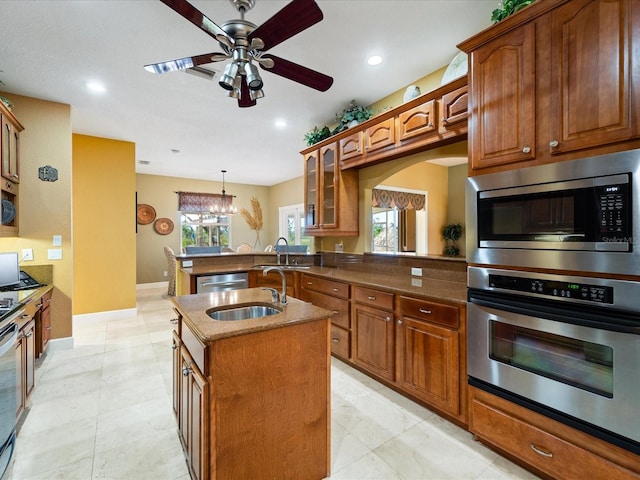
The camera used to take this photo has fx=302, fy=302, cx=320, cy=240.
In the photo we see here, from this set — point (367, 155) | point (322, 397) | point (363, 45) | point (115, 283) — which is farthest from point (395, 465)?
point (115, 283)

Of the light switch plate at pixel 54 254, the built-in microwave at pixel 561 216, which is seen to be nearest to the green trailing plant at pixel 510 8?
the built-in microwave at pixel 561 216

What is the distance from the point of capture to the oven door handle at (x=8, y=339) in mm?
1661

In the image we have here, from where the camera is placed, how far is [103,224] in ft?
15.4

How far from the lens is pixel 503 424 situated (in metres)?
1.73

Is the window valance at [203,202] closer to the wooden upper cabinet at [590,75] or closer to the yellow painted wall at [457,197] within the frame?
the yellow painted wall at [457,197]

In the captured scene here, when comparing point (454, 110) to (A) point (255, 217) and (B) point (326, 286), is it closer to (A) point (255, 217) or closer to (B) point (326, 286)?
(B) point (326, 286)

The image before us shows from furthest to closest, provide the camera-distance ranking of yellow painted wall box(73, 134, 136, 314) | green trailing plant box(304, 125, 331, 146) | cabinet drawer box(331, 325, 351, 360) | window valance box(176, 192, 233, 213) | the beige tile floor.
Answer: window valance box(176, 192, 233, 213) → yellow painted wall box(73, 134, 136, 314) → green trailing plant box(304, 125, 331, 146) → cabinet drawer box(331, 325, 351, 360) → the beige tile floor

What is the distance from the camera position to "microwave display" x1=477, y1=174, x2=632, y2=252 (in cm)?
134

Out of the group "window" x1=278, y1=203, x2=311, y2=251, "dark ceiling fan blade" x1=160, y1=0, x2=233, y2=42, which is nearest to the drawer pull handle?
"dark ceiling fan blade" x1=160, y1=0, x2=233, y2=42

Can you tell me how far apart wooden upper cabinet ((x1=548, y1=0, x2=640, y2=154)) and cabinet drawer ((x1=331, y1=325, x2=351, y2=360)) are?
7.23 feet

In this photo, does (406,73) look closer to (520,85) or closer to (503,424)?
(520,85)

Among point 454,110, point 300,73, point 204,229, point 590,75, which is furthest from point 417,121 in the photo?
point 204,229

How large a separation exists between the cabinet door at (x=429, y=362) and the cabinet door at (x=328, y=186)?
5.54ft

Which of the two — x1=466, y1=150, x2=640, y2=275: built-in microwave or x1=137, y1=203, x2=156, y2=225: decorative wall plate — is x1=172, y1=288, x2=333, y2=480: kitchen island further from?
x1=137, y1=203, x2=156, y2=225: decorative wall plate
